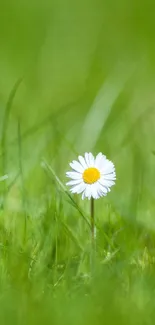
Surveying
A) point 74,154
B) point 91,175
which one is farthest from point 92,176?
point 74,154

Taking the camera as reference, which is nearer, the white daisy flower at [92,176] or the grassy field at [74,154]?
the grassy field at [74,154]

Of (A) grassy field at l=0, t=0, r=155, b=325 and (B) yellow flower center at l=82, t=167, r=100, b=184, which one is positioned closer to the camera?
(A) grassy field at l=0, t=0, r=155, b=325

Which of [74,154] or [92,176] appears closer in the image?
[92,176]

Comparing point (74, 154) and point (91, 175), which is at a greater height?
point (74, 154)

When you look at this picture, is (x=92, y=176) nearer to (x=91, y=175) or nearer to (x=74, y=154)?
(x=91, y=175)

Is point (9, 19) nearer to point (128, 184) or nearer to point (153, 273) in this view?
point (128, 184)
